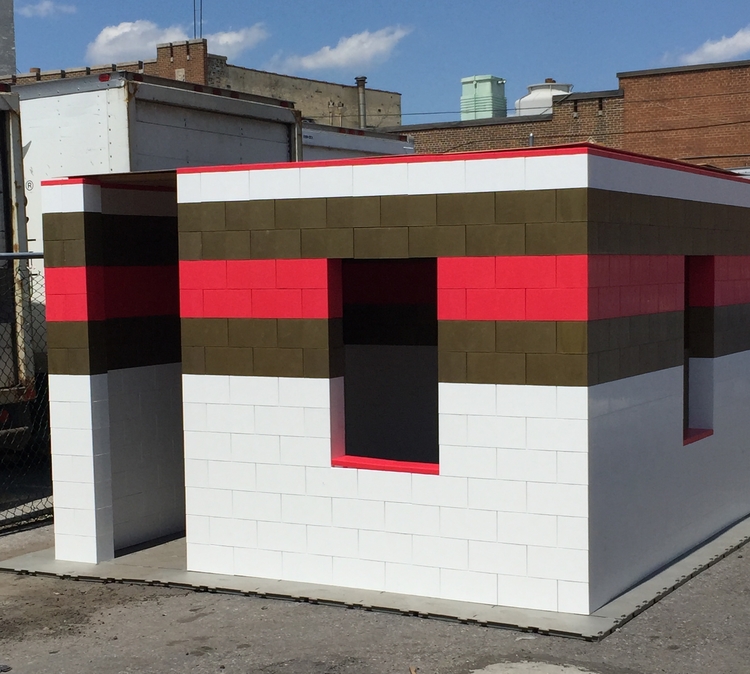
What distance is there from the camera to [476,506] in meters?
9.97

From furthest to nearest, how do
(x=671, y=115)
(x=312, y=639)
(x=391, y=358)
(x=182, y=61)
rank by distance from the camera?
1. (x=182, y=61)
2. (x=671, y=115)
3. (x=391, y=358)
4. (x=312, y=639)

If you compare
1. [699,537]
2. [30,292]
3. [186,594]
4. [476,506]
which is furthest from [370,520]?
[30,292]

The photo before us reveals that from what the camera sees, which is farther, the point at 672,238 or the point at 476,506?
the point at 672,238

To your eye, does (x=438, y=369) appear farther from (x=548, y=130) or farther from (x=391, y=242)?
(x=548, y=130)

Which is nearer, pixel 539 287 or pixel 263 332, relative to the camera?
pixel 539 287

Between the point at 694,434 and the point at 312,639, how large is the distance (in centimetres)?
517

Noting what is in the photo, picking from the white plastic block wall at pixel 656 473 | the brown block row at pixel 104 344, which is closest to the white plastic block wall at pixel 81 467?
the brown block row at pixel 104 344

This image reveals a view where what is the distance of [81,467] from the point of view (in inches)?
458

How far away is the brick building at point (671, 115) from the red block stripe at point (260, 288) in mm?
27463

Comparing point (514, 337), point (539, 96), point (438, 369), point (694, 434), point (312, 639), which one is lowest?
point (312, 639)

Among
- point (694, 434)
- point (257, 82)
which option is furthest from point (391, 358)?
point (257, 82)

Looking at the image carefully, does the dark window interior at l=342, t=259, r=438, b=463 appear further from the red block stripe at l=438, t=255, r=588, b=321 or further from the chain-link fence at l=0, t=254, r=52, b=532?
the red block stripe at l=438, t=255, r=588, b=321

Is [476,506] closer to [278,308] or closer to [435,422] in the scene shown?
[278,308]

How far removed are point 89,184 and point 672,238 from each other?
233 inches
